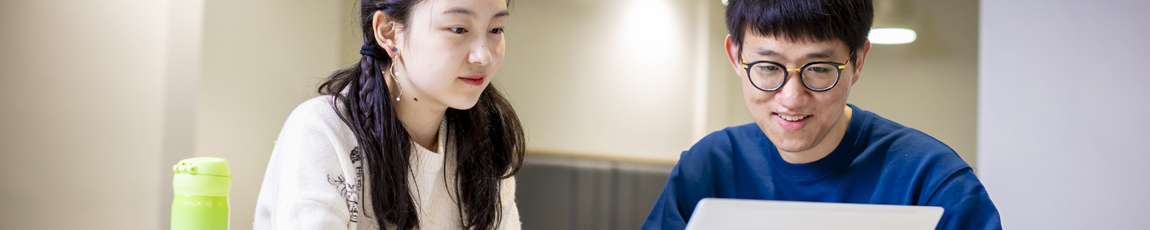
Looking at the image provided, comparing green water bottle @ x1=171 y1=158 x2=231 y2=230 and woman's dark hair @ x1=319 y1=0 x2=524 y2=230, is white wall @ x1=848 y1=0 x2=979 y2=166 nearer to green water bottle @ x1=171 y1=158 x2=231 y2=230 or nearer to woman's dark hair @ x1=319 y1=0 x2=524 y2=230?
woman's dark hair @ x1=319 y1=0 x2=524 y2=230

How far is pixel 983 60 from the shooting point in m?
2.25

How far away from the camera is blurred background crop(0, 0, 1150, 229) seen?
1.83 meters

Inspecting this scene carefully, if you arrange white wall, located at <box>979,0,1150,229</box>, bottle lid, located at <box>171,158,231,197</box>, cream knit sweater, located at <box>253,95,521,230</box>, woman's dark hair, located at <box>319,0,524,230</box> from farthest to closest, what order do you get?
white wall, located at <box>979,0,1150,229</box>, woman's dark hair, located at <box>319,0,524,230</box>, cream knit sweater, located at <box>253,95,521,230</box>, bottle lid, located at <box>171,158,231,197</box>

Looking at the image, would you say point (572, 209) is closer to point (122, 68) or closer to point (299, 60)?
point (299, 60)

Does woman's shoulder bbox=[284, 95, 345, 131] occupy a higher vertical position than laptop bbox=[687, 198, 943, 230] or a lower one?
higher

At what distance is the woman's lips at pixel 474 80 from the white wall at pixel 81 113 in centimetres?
121

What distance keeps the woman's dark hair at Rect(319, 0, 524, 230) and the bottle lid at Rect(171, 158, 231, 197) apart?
327 mm

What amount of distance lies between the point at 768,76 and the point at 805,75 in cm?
5

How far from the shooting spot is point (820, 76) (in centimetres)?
117

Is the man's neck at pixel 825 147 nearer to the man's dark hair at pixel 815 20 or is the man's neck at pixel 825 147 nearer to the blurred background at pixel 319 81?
the man's dark hair at pixel 815 20

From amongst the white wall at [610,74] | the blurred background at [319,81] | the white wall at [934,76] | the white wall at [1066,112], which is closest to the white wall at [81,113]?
the blurred background at [319,81]

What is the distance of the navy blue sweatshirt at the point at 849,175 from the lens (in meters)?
1.14

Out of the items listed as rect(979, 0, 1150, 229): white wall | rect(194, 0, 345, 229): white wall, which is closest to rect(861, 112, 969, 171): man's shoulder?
rect(979, 0, 1150, 229): white wall

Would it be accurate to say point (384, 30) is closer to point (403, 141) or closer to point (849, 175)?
point (403, 141)
